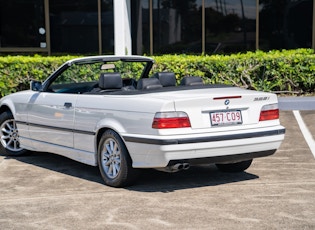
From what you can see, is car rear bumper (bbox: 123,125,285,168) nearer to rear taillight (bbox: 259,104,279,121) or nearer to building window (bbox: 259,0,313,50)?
rear taillight (bbox: 259,104,279,121)

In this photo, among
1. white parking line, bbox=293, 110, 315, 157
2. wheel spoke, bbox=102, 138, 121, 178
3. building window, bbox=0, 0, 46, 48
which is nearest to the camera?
wheel spoke, bbox=102, 138, 121, 178

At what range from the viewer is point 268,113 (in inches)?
269

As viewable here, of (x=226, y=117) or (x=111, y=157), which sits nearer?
(x=226, y=117)

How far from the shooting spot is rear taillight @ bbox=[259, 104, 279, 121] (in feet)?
22.2

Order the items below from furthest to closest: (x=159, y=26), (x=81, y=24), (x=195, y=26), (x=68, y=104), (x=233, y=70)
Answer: (x=81, y=24), (x=159, y=26), (x=195, y=26), (x=233, y=70), (x=68, y=104)

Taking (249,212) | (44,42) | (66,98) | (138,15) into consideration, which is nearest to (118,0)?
(138,15)

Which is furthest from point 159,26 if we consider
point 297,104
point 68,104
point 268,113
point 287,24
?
point 268,113

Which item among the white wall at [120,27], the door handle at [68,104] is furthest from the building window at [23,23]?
the door handle at [68,104]

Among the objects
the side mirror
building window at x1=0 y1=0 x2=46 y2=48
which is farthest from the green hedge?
building window at x1=0 y1=0 x2=46 y2=48

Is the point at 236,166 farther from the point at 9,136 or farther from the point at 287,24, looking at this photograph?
the point at 287,24

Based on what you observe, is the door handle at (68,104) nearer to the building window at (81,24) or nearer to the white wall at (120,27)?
the white wall at (120,27)

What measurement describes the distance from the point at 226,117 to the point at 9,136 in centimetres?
363

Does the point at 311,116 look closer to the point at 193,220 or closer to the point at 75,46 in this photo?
the point at 193,220

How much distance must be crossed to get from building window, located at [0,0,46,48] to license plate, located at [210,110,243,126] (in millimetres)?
14779
